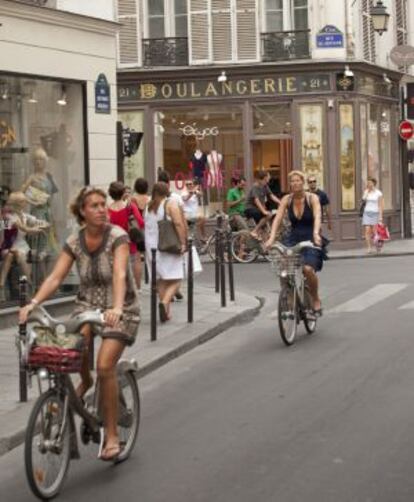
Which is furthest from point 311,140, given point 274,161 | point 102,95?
point 102,95

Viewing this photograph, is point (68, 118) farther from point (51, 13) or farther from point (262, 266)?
point (262, 266)

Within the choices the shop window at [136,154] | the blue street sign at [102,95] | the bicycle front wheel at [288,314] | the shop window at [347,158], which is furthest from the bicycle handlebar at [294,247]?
the shop window at [136,154]

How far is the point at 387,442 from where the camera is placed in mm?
7113

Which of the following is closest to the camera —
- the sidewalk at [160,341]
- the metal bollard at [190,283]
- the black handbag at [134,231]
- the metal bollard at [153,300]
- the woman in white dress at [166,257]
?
the sidewalk at [160,341]

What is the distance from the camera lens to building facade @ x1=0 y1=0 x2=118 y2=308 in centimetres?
1338

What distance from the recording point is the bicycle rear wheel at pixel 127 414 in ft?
22.4

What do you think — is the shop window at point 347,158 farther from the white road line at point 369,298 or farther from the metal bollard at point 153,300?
the metal bollard at point 153,300

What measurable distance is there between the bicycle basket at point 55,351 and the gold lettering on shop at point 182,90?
70.1 ft

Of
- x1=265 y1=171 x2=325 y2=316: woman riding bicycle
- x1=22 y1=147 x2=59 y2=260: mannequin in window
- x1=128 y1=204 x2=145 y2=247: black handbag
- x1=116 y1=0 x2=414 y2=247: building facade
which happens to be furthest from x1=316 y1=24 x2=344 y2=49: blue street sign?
x1=265 y1=171 x2=325 y2=316: woman riding bicycle

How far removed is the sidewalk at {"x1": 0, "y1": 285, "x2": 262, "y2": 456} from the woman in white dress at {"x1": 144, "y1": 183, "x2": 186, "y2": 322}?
0.31 metres

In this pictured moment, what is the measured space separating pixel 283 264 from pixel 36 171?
4.19 meters

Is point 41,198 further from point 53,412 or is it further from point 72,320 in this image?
point 53,412

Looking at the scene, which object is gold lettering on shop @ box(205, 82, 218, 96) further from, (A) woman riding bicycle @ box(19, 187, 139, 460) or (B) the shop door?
(A) woman riding bicycle @ box(19, 187, 139, 460)

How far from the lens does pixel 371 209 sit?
987 inches
